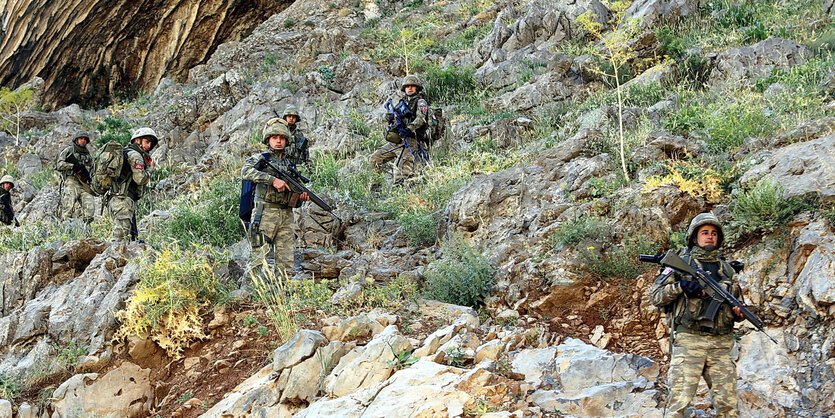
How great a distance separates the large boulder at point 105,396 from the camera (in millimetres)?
5254

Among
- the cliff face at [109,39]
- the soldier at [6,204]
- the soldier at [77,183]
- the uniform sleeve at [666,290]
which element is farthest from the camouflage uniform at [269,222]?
the cliff face at [109,39]

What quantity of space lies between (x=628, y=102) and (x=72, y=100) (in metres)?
18.1

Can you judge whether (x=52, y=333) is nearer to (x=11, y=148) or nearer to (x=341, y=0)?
(x=11, y=148)

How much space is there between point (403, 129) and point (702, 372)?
6.37 metres

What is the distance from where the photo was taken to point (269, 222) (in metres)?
6.51

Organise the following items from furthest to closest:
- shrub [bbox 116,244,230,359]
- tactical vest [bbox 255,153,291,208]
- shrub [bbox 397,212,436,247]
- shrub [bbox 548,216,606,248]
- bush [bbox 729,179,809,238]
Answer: shrub [bbox 397,212,436,247], tactical vest [bbox 255,153,291,208], shrub [bbox 548,216,606,248], shrub [bbox 116,244,230,359], bush [bbox 729,179,809,238]

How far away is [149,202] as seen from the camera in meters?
11.3

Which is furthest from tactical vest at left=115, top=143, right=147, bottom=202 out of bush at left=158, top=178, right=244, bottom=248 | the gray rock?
the gray rock

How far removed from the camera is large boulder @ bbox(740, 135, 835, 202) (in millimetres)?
5191

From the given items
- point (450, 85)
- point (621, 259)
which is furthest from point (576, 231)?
point (450, 85)

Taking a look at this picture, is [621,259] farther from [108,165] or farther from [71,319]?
[108,165]

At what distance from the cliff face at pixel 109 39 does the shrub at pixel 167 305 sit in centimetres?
1658

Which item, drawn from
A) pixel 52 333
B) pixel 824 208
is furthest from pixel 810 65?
pixel 52 333

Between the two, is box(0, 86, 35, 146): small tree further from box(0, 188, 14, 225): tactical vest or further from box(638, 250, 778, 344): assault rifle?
box(638, 250, 778, 344): assault rifle
